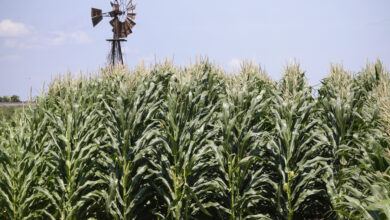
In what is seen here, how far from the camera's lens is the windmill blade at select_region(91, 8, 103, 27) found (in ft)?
96.4

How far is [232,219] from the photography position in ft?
17.7

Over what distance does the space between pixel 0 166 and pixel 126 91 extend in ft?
8.58

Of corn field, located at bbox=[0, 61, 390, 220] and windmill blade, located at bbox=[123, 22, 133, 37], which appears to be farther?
windmill blade, located at bbox=[123, 22, 133, 37]

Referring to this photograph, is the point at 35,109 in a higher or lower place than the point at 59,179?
higher

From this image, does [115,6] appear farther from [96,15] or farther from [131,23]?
[131,23]

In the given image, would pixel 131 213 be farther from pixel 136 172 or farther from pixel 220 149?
pixel 220 149

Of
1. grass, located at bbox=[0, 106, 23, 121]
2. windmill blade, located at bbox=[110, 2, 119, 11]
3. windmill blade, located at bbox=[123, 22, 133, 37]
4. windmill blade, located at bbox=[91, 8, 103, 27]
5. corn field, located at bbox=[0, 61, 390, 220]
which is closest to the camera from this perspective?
corn field, located at bbox=[0, 61, 390, 220]

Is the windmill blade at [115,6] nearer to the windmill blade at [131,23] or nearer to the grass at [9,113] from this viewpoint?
the windmill blade at [131,23]

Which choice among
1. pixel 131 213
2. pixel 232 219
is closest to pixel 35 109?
pixel 131 213

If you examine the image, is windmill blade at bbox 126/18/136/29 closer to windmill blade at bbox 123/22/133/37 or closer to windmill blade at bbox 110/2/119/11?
windmill blade at bbox 123/22/133/37

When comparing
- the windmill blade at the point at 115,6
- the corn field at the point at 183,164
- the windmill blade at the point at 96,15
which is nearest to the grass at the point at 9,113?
the corn field at the point at 183,164

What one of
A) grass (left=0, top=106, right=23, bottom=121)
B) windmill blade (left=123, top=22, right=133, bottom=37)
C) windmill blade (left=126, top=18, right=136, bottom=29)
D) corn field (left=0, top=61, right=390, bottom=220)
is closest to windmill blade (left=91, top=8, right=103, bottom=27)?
windmill blade (left=123, top=22, right=133, bottom=37)

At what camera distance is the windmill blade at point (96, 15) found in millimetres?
29375

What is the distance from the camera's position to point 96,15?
29453mm
